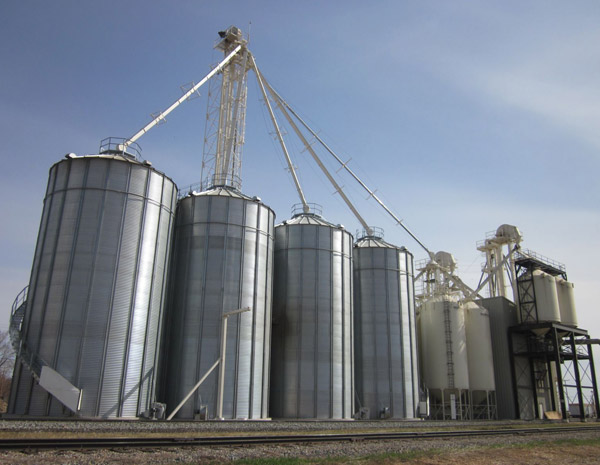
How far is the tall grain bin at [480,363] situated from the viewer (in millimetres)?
53438

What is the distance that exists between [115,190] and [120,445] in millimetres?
20347

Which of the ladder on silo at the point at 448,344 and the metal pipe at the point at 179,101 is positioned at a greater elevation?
the metal pipe at the point at 179,101

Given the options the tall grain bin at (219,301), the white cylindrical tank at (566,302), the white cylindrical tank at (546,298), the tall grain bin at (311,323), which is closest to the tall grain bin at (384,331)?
the tall grain bin at (311,323)

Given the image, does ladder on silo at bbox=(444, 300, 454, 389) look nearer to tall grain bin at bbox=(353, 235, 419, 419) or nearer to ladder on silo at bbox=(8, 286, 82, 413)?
tall grain bin at bbox=(353, 235, 419, 419)

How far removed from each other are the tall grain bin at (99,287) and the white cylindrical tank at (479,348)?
1386 inches

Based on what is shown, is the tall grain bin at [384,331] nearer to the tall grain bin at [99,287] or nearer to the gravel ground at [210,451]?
the tall grain bin at [99,287]

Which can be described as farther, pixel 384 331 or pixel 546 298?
pixel 546 298

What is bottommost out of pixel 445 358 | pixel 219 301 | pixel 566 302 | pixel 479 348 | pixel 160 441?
pixel 160 441

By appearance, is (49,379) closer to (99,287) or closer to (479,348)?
(99,287)

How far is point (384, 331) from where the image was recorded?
46.3 metres

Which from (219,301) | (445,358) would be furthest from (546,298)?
(219,301)

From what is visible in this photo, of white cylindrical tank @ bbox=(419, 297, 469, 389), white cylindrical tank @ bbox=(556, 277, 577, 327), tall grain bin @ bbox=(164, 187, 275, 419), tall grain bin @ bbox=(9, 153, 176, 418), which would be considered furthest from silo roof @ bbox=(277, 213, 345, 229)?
white cylindrical tank @ bbox=(556, 277, 577, 327)

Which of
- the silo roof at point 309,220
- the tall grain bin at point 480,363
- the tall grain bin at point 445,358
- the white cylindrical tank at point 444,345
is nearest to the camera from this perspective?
the silo roof at point 309,220

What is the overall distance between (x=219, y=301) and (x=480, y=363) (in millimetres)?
32394
